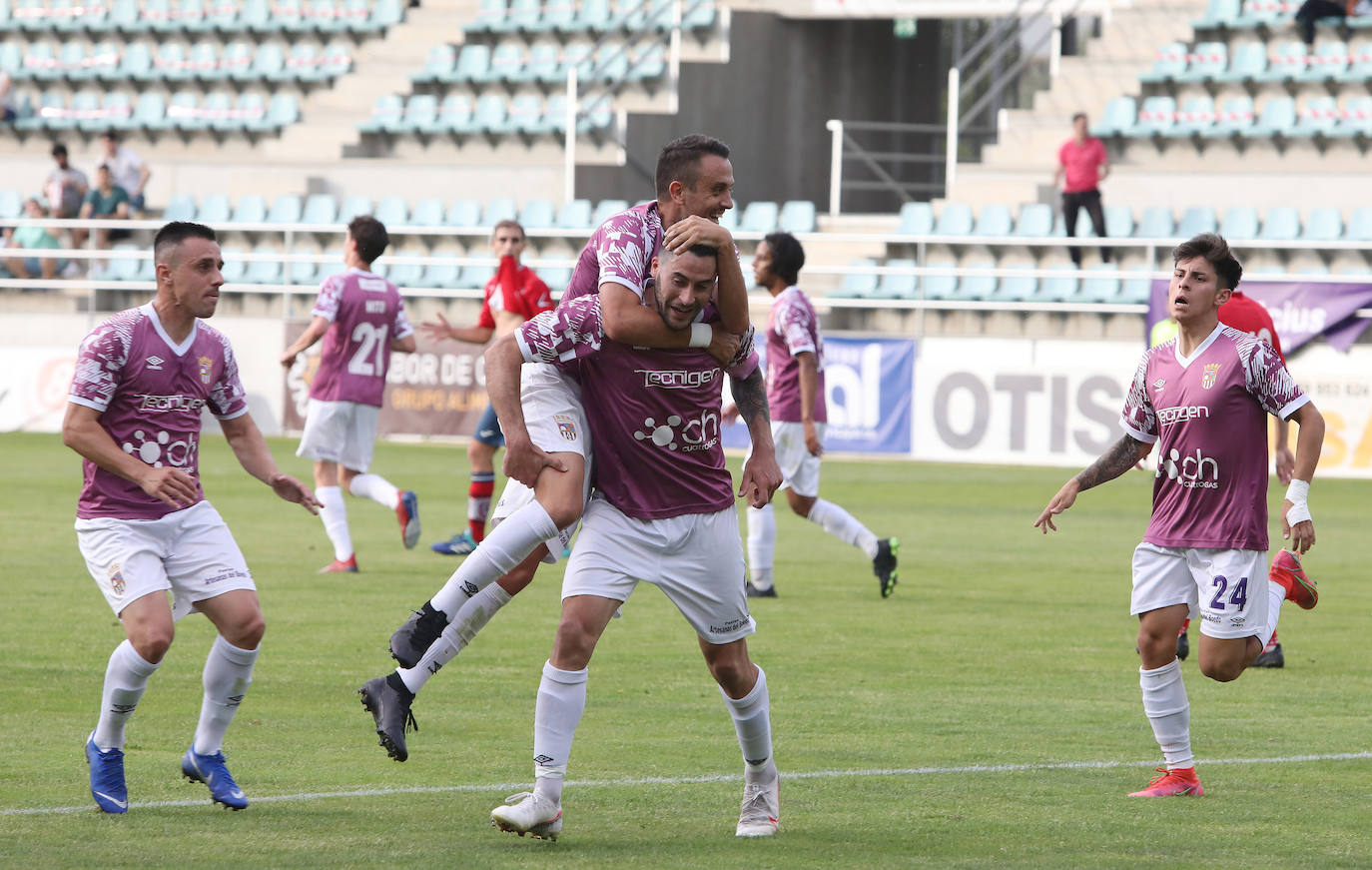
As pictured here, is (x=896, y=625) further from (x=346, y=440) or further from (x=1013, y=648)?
(x=346, y=440)

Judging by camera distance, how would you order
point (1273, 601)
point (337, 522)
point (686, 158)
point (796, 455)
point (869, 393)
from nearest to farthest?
point (686, 158)
point (1273, 601)
point (796, 455)
point (337, 522)
point (869, 393)

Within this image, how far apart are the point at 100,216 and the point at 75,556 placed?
15998mm

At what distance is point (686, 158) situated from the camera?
5.52 m

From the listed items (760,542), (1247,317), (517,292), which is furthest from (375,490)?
(1247,317)

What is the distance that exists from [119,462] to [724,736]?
2.69m

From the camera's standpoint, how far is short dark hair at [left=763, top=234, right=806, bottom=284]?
36.8 feet

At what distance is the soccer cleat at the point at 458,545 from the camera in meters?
13.5

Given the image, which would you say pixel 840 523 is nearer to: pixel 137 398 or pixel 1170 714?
pixel 1170 714

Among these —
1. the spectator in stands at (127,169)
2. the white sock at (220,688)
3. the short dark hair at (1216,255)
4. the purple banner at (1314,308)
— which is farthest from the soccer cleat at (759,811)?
the spectator in stands at (127,169)

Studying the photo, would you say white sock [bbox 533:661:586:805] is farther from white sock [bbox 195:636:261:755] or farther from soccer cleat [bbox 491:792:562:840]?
white sock [bbox 195:636:261:755]

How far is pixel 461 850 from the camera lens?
5391 mm

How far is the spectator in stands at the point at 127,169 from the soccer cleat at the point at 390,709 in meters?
23.7

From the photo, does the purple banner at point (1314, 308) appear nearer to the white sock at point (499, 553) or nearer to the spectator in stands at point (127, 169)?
the spectator in stands at point (127, 169)

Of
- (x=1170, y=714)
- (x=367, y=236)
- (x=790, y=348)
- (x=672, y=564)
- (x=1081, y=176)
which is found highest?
(x=1081, y=176)
